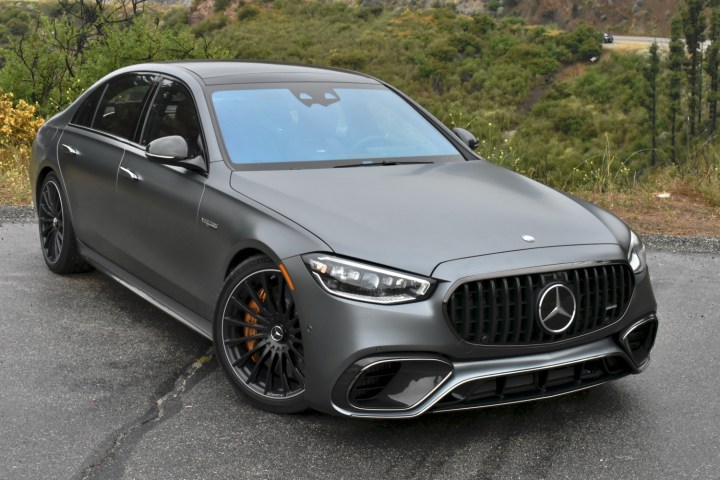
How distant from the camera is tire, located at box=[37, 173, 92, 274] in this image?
6395 mm

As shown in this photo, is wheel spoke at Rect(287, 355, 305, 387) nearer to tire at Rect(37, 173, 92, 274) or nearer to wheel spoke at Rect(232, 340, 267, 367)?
wheel spoke at Rect(232, 340, 267, 367)

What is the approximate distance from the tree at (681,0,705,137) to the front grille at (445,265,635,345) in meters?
42.0

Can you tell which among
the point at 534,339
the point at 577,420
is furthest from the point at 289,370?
the point at 577,420

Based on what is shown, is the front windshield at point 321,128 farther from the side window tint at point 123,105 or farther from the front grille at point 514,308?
the front grille at point 514,308

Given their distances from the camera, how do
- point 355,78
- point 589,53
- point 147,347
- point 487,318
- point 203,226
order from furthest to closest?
point 589,53 → point 355,78 → point 147,347 → point 203,226 → point 487,318

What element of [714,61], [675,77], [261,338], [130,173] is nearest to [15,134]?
[130,173]

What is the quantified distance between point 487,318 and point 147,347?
2.27m

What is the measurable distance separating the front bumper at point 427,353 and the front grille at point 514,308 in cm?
4

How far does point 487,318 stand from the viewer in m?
3.83

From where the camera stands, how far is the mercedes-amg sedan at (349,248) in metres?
3.79

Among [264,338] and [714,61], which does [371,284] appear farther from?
[714,61]

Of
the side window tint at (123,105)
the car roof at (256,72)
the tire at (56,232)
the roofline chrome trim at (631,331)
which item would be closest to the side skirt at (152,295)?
the tire at (56,232)

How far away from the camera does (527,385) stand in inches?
156

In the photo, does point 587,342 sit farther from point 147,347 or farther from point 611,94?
point 611,94
